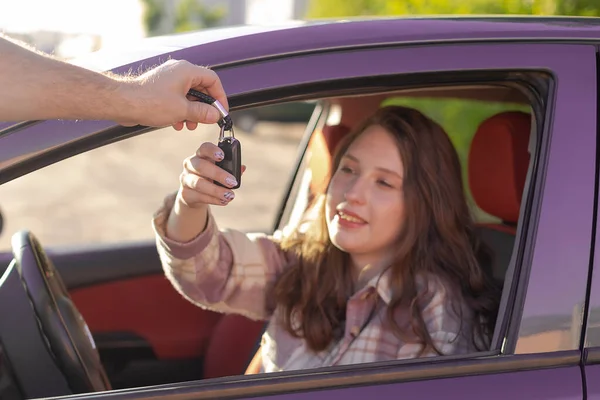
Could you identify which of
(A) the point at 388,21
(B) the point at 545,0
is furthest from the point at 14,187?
(A) the point at 388,21

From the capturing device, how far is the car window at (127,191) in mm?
7469

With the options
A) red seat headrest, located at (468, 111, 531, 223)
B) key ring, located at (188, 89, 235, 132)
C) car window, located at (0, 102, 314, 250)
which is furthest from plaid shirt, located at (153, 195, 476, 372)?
car window, located at (0, 102, 314, 250)

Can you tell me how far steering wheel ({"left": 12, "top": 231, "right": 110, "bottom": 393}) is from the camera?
179 cm

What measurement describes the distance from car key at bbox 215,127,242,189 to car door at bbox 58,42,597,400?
0.26 ft

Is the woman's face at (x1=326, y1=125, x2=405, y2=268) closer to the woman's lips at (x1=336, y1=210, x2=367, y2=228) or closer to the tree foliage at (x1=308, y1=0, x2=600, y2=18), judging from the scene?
the woman's lips at (x1=336, y1=210, x2=367, y2=228)

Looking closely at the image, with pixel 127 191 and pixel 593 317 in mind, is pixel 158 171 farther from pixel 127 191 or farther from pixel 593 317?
pixel 593 317

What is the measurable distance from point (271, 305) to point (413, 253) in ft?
1.44

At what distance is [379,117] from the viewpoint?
→ 6.98ft

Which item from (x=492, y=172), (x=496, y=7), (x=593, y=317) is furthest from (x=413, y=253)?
(x=496, y=7)

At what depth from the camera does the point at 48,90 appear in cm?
127

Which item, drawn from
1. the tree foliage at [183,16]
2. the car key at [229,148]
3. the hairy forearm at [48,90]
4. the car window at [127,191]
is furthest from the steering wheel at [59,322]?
the tree foliage at [183,16]

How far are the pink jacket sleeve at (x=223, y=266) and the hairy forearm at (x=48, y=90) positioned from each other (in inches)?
28.5

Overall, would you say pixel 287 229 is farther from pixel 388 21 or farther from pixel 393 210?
pixel 388 21

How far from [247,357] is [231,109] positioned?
1167 millimetres
